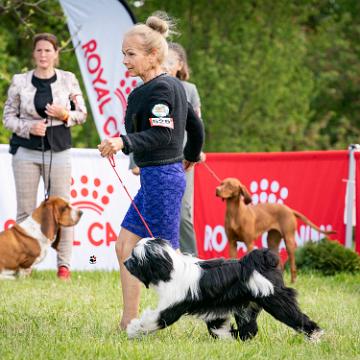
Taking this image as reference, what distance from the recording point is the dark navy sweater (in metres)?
4.66

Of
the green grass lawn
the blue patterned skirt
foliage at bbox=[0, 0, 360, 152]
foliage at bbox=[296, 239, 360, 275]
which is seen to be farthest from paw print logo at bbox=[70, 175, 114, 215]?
foliage at bbox=[0, 0, 360, 152]

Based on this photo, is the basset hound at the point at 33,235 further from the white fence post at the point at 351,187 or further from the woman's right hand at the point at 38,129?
the white fence post at the point at 351,187

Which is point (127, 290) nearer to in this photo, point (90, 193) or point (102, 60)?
point (90, 193)

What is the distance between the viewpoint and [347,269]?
8641 millimetres

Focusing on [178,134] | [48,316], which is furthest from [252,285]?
[48,316]

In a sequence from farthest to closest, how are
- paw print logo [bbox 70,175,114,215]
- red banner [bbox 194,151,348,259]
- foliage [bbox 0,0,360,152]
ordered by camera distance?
foliage [bbox 0,0,360,152], red banner [bbox 194,151,348,259], paw print logo [bbox 70,175,114,215]

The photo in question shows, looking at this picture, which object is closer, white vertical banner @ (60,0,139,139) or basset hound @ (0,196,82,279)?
basset hound @ (0,196,82,279)

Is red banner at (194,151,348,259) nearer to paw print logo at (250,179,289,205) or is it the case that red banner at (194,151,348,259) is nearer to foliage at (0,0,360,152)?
paw print logo at (250,179,289,205)

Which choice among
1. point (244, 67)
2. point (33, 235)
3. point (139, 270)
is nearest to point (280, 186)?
point (33, 235)

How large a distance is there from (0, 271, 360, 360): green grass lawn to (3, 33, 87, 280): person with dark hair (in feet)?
3.03

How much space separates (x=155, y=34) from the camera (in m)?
4.82

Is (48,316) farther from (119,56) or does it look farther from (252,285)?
(119,56)

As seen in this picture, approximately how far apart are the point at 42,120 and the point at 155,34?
2942mm

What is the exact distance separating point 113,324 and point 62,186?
2535 millimetres
